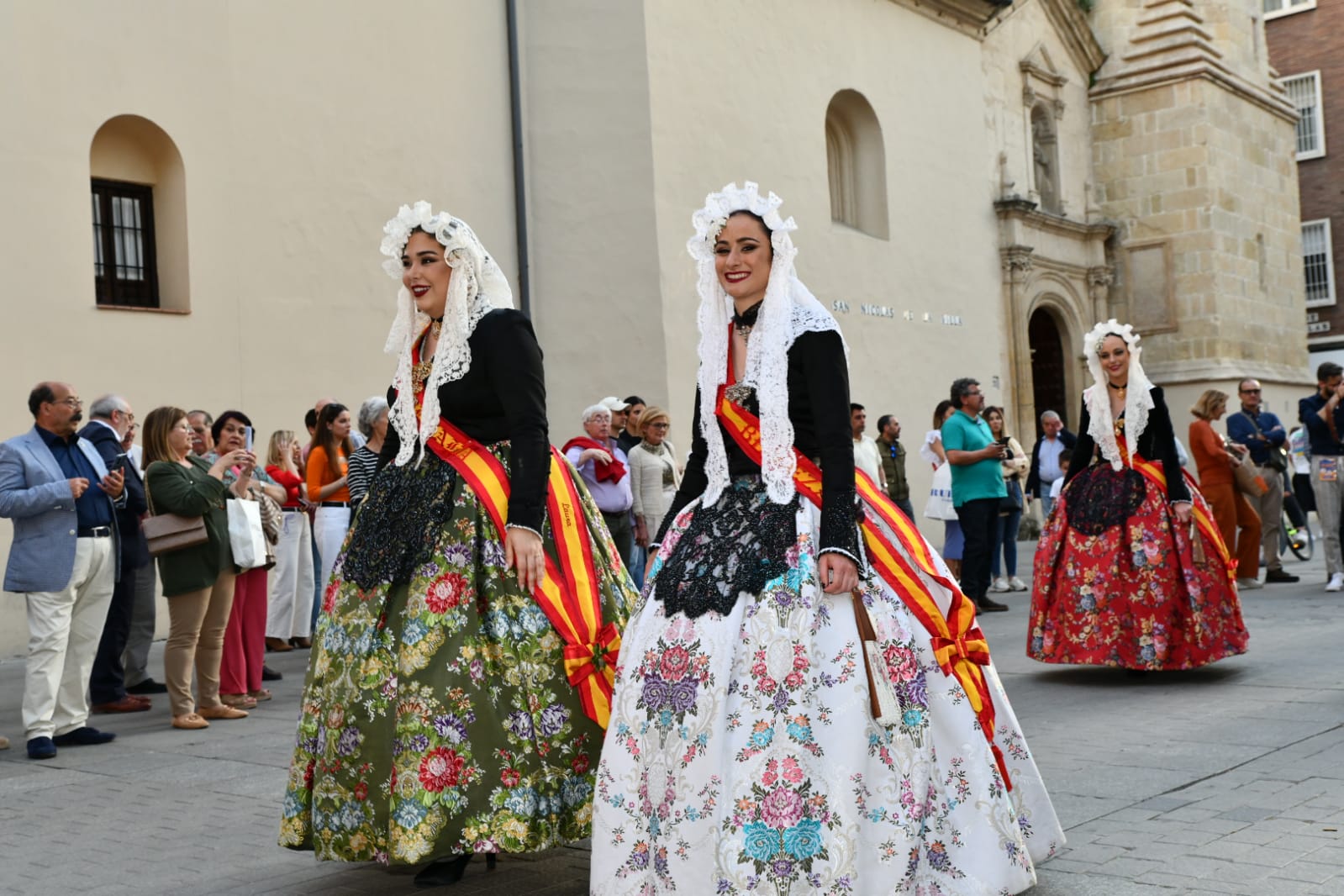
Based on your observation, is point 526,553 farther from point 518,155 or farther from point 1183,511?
point 518,155

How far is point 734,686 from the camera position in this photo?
3.44m

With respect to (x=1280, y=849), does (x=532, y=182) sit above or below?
above

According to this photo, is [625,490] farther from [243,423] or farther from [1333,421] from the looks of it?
[1333,421]

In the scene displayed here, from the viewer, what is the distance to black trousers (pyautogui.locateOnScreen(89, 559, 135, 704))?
8062mm

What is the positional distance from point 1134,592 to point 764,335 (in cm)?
429

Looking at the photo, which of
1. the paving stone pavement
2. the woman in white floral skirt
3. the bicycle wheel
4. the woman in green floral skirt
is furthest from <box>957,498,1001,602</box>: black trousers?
the woman in white floral skirt

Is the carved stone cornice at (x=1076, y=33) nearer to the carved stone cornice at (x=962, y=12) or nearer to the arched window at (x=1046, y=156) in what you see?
the arched window at (x=1046, y=156)

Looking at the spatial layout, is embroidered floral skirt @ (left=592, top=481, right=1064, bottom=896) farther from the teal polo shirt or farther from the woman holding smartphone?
the teal polo shirt

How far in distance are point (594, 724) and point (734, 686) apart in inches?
29.5

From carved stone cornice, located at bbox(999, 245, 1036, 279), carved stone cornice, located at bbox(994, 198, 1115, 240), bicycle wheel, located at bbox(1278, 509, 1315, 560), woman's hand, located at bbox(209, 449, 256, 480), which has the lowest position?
bicycle wheel, located at bbox(1278, 509, 1315, 560)

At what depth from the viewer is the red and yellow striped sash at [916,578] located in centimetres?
360

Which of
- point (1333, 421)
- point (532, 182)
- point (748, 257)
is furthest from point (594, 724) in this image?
point (532, 182)

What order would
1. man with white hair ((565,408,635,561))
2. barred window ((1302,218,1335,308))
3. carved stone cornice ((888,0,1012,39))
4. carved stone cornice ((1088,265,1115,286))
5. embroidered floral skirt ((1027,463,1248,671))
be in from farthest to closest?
barred window ((1302,218,1335,308))
carved stone cornice ((1088,265,1115,286))
carved stone cornice ((888,0,1012,39))
man with white hair ((565,408,635,561))
embroidered floral skirt ((1027,463,1248,671))

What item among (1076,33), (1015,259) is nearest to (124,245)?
(1015,259)
